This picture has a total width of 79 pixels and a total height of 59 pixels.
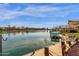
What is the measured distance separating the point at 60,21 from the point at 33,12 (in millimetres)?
308

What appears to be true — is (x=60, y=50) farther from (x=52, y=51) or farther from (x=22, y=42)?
(x=22, y=42)

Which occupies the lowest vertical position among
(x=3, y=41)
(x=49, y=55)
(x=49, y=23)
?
(x=49, y=55)

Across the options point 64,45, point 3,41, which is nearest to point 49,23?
point 64,45

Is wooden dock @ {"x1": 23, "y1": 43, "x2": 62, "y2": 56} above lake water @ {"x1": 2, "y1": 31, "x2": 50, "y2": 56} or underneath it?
underneath

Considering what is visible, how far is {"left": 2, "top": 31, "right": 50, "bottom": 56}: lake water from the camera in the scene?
7.82 ft

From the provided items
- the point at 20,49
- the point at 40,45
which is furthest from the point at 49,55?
the point at 20,49

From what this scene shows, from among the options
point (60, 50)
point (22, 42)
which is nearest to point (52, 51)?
point (60, 50)

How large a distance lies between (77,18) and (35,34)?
1.58ft

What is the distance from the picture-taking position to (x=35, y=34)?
2.40 meters

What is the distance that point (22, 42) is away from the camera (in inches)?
94.3

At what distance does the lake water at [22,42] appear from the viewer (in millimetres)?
2385

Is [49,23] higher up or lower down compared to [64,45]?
higher up

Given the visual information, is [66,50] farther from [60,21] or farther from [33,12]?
[33,12]

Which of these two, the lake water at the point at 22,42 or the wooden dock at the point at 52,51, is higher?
the lake water at the point at 22,42
